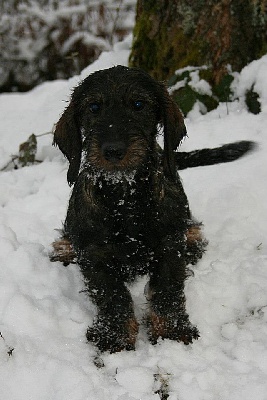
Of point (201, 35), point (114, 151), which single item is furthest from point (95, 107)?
point (201, 35)

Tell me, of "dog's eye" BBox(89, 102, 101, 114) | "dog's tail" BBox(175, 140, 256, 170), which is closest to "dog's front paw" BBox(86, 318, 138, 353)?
"dog's eye" BBox(89, 102, 101, 114)

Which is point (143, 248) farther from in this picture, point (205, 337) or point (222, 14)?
point (222, 14)

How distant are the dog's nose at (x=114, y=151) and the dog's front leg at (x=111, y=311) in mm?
701

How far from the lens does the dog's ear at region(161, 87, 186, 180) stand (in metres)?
2.88

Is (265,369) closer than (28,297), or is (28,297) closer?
(265,369)

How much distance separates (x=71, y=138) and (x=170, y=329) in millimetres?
1329

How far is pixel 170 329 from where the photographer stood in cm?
296

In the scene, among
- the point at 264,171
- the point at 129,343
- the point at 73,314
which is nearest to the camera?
the point at 129,343

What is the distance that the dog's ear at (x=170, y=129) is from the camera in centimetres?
288

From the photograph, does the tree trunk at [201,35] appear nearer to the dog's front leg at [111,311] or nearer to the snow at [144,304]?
the snow at [144,304]

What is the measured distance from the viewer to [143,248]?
2789 millimetres

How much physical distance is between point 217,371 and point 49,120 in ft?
14.2

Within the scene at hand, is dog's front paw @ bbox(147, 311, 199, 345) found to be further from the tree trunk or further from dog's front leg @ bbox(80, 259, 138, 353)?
the tree trunk

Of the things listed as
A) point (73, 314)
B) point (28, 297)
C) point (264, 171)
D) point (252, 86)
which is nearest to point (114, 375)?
point (73, 314)
